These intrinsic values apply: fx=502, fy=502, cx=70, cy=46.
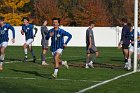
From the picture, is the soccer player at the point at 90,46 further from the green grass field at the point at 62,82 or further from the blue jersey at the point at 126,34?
the green grass field at the point at 62,82

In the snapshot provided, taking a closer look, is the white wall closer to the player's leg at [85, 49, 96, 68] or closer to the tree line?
the tree line

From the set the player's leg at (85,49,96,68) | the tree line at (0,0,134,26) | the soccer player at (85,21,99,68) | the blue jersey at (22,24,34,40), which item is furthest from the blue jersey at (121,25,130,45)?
the tree line at (0,0,134,26)

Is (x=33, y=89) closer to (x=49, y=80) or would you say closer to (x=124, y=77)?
(x=49, y=80)

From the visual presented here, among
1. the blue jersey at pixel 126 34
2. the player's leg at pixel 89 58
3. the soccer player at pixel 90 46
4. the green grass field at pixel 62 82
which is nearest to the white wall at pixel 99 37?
the player's leg at pixel 89 58

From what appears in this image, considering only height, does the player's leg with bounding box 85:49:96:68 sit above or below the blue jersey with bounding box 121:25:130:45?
below

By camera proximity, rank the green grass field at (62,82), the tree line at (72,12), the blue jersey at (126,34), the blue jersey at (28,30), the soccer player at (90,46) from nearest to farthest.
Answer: the green grass field at (62,82), the blue jersey at (126,34), the soccer player at (90,46), the blue jersey at (28,30), the tree line at (72,12)

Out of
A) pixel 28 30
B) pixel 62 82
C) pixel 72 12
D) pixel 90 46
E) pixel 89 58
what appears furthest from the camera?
pixel 72 12

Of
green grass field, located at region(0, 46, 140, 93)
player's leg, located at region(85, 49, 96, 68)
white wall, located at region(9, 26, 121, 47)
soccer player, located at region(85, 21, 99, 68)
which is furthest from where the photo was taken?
white wall, located at region(9, 26, 121, 47)

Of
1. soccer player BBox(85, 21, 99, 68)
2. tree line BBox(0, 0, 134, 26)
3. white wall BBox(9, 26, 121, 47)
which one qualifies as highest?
tree line BBox(0, 0, 134, 26)

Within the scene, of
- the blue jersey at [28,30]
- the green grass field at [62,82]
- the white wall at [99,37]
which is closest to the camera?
the green grass field at [62,82]

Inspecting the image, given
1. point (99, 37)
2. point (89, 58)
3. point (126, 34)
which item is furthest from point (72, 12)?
point (126, 34)

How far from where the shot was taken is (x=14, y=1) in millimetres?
63875

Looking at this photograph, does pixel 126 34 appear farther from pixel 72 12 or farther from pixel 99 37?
pixel 72 12

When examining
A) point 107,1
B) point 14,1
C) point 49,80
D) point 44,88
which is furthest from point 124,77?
point 107,1
